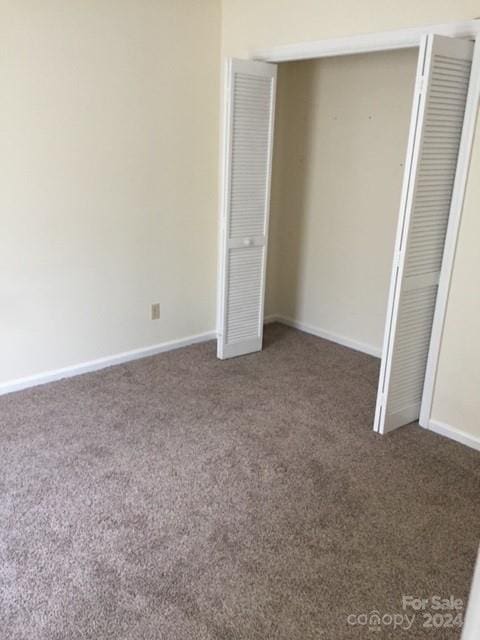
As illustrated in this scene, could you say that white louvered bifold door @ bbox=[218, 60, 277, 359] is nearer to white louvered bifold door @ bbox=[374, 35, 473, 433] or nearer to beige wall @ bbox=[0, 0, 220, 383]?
beige wall @ bbox=[0, 0, 220, 383]

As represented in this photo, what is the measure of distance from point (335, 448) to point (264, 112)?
2205 millimetres

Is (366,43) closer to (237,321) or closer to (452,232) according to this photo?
(452,232)

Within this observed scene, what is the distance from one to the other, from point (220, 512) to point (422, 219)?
1.70 meters

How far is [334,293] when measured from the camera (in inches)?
178

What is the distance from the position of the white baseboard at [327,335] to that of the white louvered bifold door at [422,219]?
1076mm

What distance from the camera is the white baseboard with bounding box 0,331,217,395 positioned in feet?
11.6

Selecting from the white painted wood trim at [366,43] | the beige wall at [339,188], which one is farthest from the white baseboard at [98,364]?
the white painted wood trim at [366,43]

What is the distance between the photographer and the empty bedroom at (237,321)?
212cm

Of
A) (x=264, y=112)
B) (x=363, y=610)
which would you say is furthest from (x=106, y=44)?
(x=363, y=610)

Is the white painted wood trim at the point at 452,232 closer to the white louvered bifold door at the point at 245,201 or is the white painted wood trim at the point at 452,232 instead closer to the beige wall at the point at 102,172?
the white louvered bifold door at the point at 245,201

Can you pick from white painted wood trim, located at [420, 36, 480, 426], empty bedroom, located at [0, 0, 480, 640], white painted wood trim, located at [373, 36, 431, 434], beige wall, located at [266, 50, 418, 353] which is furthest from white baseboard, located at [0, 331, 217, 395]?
white painted wood trim, located at [420, 36, 480, 426]

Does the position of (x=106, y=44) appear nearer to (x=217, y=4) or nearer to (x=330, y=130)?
(x=217, y=4)

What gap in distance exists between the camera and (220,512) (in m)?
2.46

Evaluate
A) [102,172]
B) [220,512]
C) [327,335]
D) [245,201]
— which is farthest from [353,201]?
[220,512]
